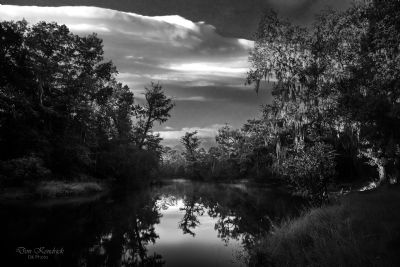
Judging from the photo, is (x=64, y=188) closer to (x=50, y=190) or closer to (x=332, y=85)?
(x=50, y=190)

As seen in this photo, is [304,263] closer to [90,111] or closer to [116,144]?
[90,111]

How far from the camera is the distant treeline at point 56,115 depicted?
1123 inches

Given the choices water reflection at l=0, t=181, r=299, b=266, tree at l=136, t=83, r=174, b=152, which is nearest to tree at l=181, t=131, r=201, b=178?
tree at l=136, t=83, r=174, b=152

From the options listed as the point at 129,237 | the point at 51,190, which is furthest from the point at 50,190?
the point at 129,237

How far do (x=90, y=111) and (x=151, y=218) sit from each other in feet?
67.8

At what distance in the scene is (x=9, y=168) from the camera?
25781 millimetres

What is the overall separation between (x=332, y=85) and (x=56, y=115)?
80.8 ft

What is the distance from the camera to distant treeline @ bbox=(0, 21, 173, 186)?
93.6 ft

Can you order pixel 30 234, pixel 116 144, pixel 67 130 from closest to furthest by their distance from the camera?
pixel 30 234 < pixel 67 130 < pixel 116 144

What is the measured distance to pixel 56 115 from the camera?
1320 inches

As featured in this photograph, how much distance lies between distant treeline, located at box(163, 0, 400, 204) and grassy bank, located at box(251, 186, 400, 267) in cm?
511

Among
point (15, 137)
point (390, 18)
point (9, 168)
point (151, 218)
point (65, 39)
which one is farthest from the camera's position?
point (65, 39)

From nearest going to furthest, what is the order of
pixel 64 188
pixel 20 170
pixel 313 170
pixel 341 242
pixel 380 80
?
pixel 341 242 → pixel 380 80 → pixel 313 170 → pixel 20 170 → pixel 64 188

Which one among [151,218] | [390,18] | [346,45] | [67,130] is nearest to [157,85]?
[67,130]
